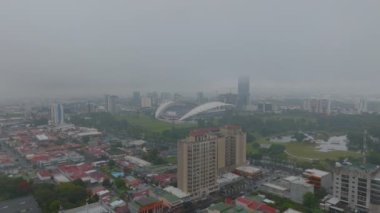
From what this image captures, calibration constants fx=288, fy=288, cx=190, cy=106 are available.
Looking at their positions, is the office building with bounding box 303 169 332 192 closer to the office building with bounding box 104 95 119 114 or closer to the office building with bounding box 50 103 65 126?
the office building with bounding box 50 103 65 126

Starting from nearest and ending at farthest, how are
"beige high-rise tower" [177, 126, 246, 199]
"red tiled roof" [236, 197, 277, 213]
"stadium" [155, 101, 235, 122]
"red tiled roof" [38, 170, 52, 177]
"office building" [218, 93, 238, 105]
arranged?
"red tiled roof" [236, 197, 277, 213] < "beige high-rise tower" [177, 126, 246, 199] < "red tiled roof" [38, 170, 52, 177] < "stadium" [155, 101, 235, 122] < "office building" [218, 93, 238, 105]

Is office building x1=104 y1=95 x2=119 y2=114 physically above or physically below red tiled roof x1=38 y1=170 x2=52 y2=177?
above

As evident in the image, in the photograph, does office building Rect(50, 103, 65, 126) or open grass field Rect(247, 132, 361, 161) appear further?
office building Rect(50, 103, 65, 126)

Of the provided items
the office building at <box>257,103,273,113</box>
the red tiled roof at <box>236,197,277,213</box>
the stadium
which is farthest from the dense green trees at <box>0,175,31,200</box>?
the office building at <box>257,103,273,113</box>

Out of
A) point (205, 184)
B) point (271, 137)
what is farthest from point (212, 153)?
point (271, 137)

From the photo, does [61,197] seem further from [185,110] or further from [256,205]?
[185,110]

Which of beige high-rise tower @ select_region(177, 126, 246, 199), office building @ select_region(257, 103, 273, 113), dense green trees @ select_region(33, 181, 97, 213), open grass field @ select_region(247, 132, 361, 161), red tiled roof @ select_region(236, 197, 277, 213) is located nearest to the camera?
red tiled roof @ select_region(236, 197, 277, 213)

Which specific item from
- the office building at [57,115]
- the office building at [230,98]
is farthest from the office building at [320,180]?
the office building at [230,98]
